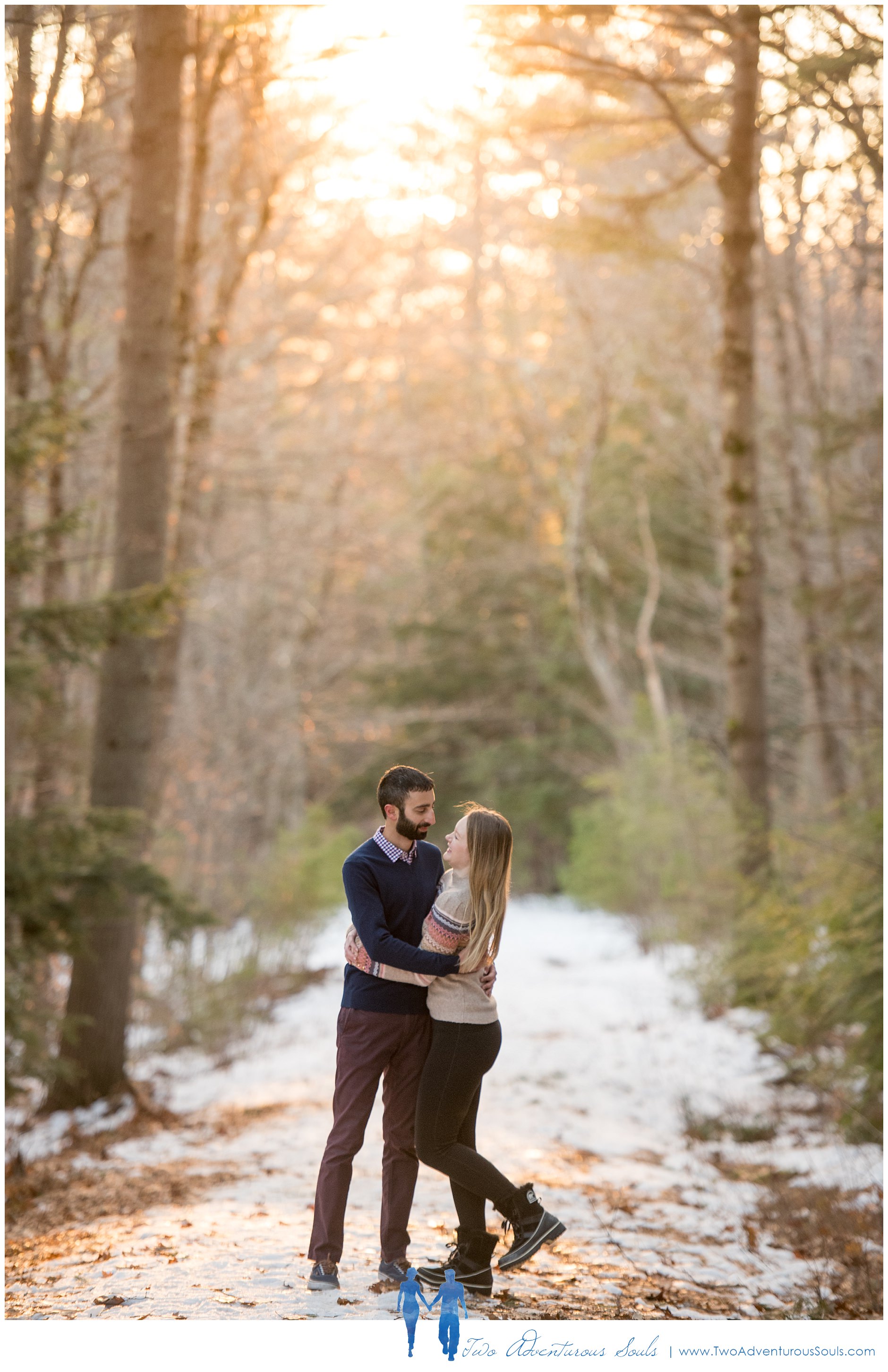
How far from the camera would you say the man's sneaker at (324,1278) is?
324 centimetres

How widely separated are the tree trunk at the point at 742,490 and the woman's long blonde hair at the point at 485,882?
651 cm

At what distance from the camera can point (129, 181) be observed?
7.77 metres

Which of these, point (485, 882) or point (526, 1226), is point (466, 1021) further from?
point (526, 1226)

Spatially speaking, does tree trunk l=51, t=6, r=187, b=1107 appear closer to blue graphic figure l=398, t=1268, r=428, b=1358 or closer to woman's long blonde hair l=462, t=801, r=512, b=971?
blue graphic figure l=398, t=1268, r=428, b=1358

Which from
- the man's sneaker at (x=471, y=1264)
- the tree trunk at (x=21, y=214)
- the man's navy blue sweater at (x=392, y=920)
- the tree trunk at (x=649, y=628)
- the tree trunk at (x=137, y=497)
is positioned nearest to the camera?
the man's navy blue sweater at (x=392, y=920)

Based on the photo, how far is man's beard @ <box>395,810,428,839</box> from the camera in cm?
312

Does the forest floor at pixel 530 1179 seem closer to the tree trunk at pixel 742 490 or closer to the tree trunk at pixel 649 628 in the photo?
the tree trunk at pixel 742 490

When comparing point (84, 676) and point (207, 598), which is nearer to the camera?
point (84, 676)

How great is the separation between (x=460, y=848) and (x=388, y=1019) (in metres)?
0.52

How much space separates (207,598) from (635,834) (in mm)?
6568

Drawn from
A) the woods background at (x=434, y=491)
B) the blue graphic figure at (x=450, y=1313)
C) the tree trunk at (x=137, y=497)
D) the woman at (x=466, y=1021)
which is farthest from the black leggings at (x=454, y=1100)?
the tree trunk at (x=137, y=497)

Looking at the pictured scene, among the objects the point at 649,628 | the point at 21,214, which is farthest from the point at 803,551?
the point at 21,214

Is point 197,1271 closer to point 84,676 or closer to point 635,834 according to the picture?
point 84,676
